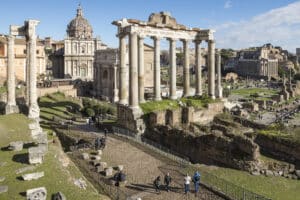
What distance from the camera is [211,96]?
37594 millimetres

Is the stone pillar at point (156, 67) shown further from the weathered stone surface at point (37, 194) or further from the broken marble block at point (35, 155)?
the weathered stone surface at point (37, 194)

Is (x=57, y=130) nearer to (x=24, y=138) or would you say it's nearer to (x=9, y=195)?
(x=24, y=138)

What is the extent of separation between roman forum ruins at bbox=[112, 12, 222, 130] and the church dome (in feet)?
220

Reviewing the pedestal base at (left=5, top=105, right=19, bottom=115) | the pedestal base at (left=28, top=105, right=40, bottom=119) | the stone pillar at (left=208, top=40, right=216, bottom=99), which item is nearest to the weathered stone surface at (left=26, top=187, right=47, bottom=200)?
the pedestal base at (left=28, top=105, right=40, bottom=119)

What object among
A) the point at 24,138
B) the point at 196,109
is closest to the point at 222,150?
the point at 196,109

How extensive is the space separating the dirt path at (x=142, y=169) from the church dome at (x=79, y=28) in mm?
78606

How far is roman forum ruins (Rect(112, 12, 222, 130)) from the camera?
2973cm

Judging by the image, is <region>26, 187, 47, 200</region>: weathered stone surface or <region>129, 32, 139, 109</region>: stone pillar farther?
<region>129, 32, 139, 109</region>: stone pillar

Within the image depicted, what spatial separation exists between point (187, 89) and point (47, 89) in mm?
29826

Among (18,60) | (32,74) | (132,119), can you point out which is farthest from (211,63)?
(18,60)

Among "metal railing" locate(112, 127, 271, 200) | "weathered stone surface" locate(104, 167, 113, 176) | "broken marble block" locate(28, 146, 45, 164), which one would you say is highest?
"broken marble block" locate(28, 146, 45, 164)

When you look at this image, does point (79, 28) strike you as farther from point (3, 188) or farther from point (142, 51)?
point (3, 188)

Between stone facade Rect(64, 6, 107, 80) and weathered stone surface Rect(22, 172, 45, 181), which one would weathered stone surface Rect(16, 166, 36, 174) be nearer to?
weathered stone surface Rect(22, 172, 45, 181)

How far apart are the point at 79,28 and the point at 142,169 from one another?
86.3 m
